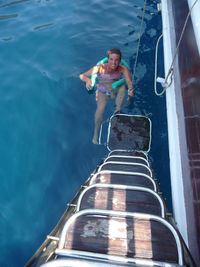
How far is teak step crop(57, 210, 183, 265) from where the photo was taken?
262cm

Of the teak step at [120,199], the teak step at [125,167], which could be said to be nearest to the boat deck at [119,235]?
the teak step at [120,199]

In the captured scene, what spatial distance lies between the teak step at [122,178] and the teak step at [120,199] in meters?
0.33

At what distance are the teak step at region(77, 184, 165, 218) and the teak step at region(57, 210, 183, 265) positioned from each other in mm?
430

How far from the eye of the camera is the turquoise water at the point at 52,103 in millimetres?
5090

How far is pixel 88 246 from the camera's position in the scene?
8.76 feet

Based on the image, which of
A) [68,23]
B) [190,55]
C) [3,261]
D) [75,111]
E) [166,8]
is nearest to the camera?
[3,261]

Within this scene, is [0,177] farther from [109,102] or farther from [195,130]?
[195,130]

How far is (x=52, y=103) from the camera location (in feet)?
21.8

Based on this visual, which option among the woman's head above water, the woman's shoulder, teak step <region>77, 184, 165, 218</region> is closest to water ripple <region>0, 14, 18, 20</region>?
the woman's shoulder

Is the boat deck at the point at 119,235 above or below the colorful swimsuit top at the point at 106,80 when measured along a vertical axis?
below

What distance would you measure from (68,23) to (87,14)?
2.61 feet

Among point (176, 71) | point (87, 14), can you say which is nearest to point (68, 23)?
point (87, 14)

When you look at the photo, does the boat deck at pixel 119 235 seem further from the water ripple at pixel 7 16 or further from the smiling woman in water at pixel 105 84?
the water ripple at pixel 7 16

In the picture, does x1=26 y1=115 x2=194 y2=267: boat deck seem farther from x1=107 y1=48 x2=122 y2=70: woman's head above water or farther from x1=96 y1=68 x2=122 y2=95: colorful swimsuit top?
x1=96 y1=68 x2=122 y2=95: colorful swimsuit top
